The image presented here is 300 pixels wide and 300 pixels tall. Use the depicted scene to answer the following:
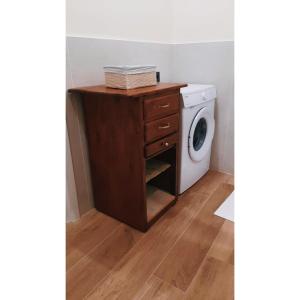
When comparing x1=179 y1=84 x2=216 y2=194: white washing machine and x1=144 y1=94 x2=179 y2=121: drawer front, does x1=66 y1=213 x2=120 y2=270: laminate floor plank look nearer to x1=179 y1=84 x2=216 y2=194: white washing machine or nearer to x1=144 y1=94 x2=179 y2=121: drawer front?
x1=179 y1=84 x2=216 y2=194: white washing machine

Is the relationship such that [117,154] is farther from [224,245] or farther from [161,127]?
[224,245]

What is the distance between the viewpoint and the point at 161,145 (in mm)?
1393

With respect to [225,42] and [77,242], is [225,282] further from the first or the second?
[225,42]

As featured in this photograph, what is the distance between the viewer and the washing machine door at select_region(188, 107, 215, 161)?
5.96 ft

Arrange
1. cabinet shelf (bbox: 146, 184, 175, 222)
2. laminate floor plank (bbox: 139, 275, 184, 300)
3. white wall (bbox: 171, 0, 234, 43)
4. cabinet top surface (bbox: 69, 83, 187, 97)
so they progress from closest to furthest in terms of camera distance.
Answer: laminate floor plank (bbox: 139, 275, 184, 300) < cabinet top surface (bbox: 69, 83, 187, 97) < cabinet shelf (bbox: 146, 184, 175, 222) < white wall (bbox: 171, 0, 234, 43)

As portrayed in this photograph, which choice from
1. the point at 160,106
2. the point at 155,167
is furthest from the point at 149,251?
the point at 160,106

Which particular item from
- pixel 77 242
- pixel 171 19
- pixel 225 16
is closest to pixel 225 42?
pixel 225 16

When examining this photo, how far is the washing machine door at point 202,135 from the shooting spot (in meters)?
1.82

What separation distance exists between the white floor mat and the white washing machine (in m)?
0.31

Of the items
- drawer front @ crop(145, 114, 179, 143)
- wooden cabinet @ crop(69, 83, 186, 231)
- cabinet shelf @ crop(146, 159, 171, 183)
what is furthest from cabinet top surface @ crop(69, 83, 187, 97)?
cabinet shelf @ crop(146, 159, 171, 183)

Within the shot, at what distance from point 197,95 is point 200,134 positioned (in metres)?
0.38

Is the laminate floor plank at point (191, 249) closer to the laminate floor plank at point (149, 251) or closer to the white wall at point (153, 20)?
the laminate floor plank at point (149, 251)
